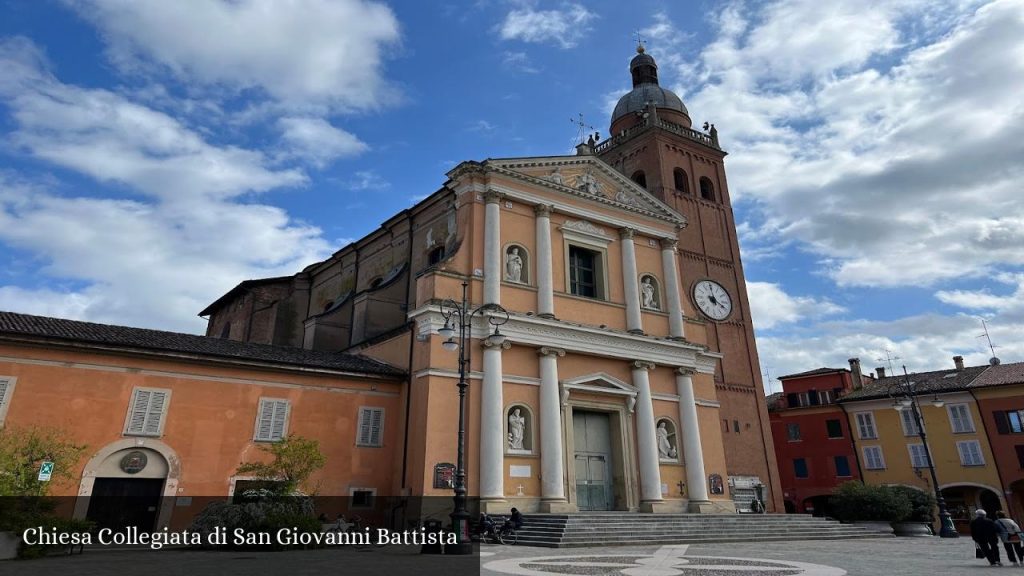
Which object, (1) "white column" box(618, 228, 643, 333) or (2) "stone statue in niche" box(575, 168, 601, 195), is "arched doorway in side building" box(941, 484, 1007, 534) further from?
(2) "stone statue in niche" box(575, 168, 601, 195)

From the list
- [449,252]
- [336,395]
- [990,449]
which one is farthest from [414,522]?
[990,449]

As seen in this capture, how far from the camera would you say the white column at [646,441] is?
19.8 metres

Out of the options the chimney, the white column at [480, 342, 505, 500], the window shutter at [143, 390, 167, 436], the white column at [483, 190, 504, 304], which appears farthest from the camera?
the chimney

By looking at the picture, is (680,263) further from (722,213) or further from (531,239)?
(531,239)

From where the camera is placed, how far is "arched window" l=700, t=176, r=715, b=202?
31.2 m

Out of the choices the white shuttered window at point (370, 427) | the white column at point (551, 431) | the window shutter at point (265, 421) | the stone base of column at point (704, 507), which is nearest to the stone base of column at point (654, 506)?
the stone base of column at point (704, 507)

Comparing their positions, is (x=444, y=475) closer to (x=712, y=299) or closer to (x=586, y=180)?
(x=586, y=180)

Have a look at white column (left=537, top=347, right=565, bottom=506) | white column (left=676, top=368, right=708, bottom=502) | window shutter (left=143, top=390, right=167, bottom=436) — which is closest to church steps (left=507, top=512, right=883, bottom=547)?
white column (left=537, top=347, right=565, bottom=506)

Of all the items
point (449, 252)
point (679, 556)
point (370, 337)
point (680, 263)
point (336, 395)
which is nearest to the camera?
point (679, 556)

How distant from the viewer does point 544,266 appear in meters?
20.5

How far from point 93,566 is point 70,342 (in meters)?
7.30

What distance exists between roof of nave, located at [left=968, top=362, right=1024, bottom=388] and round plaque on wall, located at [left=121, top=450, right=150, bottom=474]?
124 feet

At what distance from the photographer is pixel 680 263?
27.8 meters

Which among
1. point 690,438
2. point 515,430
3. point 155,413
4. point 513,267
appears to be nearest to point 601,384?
point 515,430
